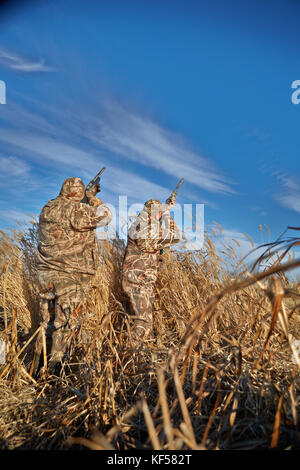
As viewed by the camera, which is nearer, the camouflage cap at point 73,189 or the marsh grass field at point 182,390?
the marsh grass field at point 182,390

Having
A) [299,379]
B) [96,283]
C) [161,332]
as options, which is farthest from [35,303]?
[299,379]

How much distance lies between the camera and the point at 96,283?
371 centimetres

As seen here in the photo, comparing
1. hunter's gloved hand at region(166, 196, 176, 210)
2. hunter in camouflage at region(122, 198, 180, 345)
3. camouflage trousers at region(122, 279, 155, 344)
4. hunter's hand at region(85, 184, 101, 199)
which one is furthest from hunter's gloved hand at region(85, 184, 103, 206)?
camouflage trousers at region(122, 279, 155, 344)

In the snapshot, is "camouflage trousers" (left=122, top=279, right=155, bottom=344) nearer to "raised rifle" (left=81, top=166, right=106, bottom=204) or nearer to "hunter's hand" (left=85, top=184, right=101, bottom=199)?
"hunter's hand" (left=85, top=184, right=101, bottom=199)

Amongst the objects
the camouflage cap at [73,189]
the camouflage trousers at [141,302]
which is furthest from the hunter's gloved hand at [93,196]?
the camouflage trousers at [141,302]

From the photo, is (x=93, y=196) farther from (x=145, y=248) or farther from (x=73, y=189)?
(x=145, y=248)

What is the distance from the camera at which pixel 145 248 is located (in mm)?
3568

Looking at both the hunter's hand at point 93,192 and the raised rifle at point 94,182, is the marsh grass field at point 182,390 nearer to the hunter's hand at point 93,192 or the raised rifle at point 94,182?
the hunter's hand at point 93,192

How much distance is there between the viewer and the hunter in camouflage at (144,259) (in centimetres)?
347

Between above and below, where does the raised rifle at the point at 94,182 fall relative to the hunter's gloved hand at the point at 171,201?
above

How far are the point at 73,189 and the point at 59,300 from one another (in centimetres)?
168
